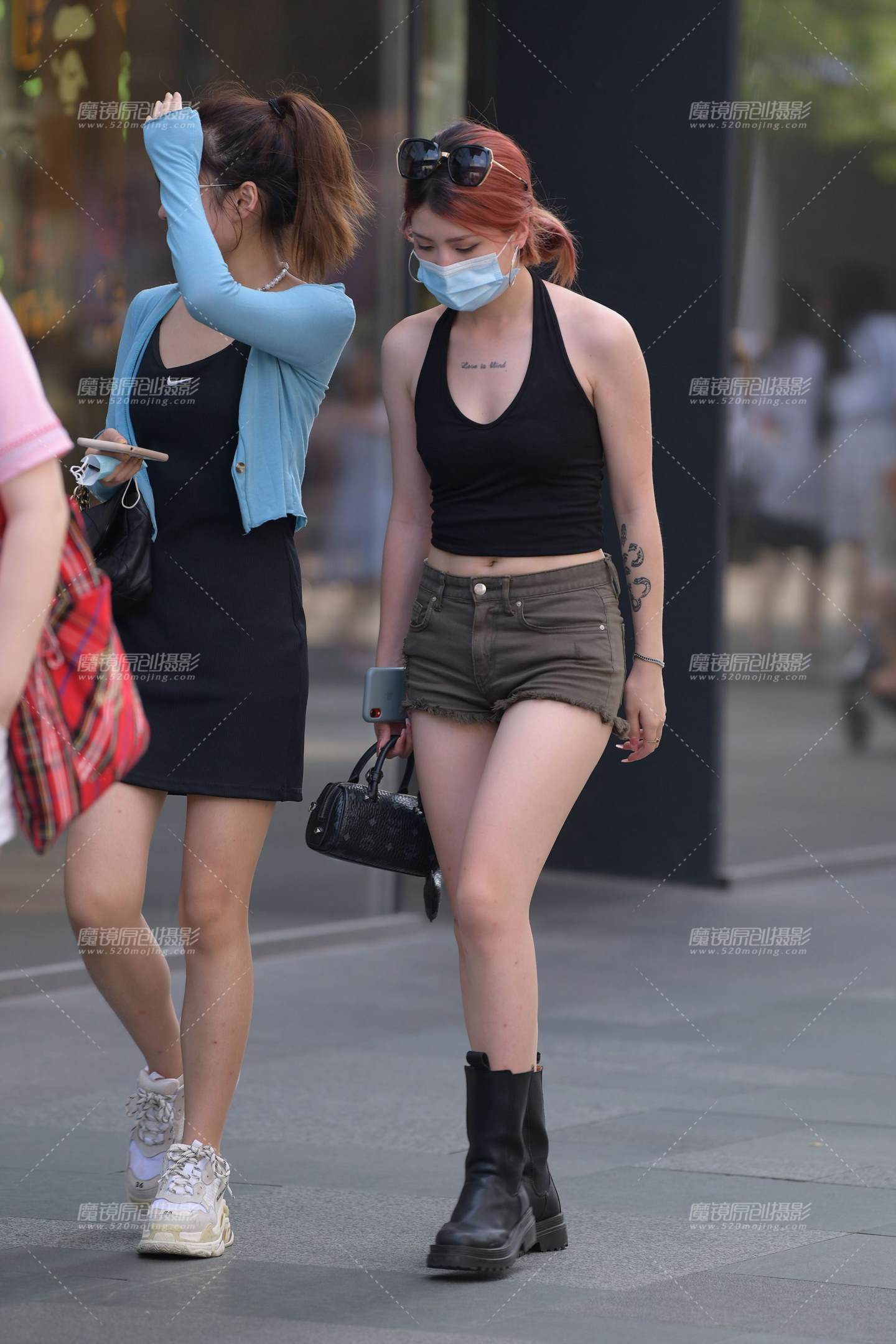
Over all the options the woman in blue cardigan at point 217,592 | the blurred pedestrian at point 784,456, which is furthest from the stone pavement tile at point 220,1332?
A: the blurred pedestrian at point 784,456

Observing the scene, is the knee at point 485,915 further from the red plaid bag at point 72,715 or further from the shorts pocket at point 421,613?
the red plaid bag at point 72,715

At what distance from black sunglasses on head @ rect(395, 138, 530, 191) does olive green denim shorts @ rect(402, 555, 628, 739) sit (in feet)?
2.28

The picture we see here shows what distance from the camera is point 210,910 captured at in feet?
12.6

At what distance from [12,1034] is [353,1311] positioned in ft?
8.44

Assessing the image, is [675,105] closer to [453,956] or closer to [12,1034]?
[453,956]

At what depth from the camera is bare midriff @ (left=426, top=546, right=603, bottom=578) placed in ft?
12.5

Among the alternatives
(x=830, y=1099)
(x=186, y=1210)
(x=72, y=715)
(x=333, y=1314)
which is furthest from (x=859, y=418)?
(x=72, y=715)

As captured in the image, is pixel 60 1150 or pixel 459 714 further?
pixel 60 1150

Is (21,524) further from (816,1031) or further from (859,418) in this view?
(859,418)

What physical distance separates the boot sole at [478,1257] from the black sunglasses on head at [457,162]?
1833 millimetres

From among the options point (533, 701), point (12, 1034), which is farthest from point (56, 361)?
point (533, 701)

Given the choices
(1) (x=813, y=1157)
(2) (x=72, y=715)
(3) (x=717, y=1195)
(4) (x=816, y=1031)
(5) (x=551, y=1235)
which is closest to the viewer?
(2) (x=72, y=715)

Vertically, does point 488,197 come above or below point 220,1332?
above

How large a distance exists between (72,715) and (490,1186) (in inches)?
57.0
